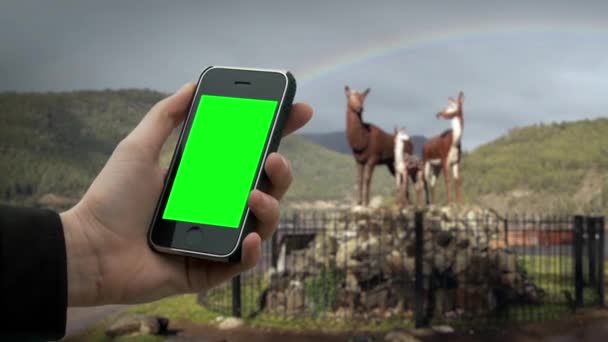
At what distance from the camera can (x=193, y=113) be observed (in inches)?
78.1

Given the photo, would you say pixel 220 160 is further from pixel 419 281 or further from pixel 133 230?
pixel 419 281

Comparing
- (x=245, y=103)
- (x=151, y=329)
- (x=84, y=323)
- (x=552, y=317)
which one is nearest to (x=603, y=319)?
(x=552, y=317)

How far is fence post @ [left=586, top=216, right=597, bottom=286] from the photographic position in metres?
10.4

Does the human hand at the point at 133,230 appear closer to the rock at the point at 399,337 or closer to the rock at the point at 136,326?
the rock at the point at 399,337

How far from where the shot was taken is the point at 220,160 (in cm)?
191

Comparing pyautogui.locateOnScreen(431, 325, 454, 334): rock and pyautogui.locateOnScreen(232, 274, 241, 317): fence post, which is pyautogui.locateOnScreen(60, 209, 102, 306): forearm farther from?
pyautogui.locateOnScreen(232, 274, 241, 317): fence post

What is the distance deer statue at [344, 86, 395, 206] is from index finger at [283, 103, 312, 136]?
9785 mm

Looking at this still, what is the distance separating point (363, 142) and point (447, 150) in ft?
5.62

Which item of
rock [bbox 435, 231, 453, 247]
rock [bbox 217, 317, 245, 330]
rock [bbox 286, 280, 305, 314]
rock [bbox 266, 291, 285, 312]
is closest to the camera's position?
rock [bbox 217, 317, 245, 330]

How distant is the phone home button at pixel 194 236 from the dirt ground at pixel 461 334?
6859 mm

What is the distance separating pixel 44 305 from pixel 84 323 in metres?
Answer: 9.14

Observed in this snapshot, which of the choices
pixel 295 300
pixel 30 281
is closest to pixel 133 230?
pixel 30 281

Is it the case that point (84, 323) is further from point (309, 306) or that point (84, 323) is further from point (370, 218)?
point (370, 218)

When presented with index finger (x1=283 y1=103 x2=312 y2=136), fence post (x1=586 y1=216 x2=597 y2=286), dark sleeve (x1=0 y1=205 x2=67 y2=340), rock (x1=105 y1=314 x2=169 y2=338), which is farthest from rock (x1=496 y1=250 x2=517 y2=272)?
dark sleeve (x1=0 y1=205 x2=67 y2=340)
